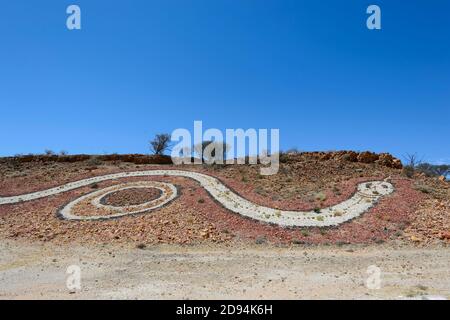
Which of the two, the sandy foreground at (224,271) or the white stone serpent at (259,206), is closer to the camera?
the sandy foreground at (224,271)

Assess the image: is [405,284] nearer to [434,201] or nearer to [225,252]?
[225,252]

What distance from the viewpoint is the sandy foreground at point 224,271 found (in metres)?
9.14

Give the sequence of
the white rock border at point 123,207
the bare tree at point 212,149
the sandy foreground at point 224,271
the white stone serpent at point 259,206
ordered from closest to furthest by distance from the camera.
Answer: the sandy foreground at point 224,271
the white stone serpent at point 259,206
the white rock border at point 123,207
the bare tree at point 212,149

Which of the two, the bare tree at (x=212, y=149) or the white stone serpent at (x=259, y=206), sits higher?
the bare tree at (x=212, y=149)

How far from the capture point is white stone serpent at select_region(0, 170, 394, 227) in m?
18.1

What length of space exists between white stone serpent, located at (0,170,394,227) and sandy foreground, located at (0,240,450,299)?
9.71 ft

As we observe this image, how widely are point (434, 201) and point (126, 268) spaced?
54.8ft

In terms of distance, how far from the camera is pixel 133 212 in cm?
1934

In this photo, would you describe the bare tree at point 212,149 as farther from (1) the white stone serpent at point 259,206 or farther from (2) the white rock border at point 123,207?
(2) the white rock border at point 123,207

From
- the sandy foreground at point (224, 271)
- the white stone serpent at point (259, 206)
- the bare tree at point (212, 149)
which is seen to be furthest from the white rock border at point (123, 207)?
the bare tree at point (212, 149)

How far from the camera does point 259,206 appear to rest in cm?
2008

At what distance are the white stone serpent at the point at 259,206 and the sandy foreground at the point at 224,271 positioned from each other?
2.96 meters

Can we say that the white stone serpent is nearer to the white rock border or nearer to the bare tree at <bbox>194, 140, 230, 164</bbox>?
the white rock border

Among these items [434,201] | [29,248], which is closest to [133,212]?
[29,248]
